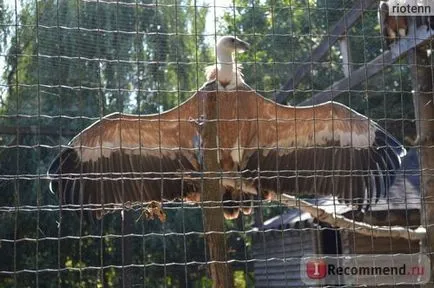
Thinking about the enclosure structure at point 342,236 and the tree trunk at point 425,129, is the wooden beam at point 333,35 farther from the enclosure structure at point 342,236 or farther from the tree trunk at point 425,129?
the enclosure structure at point 342,236

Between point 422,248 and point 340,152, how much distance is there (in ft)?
2.40

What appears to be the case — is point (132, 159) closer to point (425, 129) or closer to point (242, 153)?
point (242, 153)

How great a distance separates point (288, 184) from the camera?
A: 170 inches

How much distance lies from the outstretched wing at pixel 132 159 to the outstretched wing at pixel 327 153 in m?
0.40

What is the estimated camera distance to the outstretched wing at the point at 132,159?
3.80m

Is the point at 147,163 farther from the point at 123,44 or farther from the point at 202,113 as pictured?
the point at 123,44

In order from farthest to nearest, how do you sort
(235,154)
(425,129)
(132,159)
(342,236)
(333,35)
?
1. (342,236)
2. (333,35)
3. (235,154)
4. (132,159)
5. (425,129)

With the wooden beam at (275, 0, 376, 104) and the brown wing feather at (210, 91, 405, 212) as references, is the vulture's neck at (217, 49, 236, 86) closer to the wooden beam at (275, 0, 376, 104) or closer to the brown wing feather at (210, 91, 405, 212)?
the brown wing feather at (210, 91, 405, 212)

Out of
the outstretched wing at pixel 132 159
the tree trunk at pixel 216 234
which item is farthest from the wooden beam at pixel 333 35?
the tree trunk at pixel 216 234

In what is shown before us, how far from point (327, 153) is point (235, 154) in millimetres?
558

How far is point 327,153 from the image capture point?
420 centimetres

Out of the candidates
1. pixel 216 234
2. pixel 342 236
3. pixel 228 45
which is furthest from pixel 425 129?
pixel 342 236

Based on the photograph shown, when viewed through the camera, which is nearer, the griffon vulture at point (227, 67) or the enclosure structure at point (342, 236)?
the griffon vulture at point (227, 67)

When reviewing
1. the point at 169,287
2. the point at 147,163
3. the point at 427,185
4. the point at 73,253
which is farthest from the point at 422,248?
the point at 169,287
